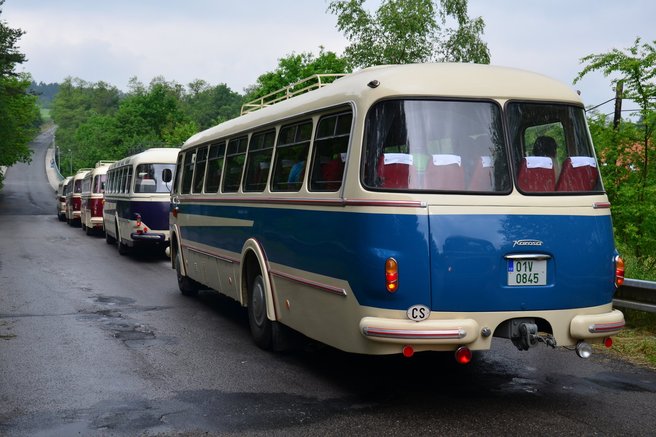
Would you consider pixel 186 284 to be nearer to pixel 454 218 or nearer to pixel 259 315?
pixel 259 315

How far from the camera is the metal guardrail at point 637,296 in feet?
28.0

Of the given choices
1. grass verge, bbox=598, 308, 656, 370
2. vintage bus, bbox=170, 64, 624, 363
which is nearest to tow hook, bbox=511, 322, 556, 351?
vintage bus, bbox=170, 64, 624, 363

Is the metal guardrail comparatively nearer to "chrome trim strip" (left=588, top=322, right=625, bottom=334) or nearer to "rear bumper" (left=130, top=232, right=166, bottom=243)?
"chrome trim strip" (left=588, top=322, right=625, bottom=334)

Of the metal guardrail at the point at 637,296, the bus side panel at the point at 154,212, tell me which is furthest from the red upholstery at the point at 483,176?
the bus side panel at the point at 154,212

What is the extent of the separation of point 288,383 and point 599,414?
2547mm

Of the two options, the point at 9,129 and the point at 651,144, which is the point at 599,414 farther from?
the point at 9,129

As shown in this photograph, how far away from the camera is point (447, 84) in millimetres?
6270

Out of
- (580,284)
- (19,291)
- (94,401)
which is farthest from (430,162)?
(19,291)

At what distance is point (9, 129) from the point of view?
6041cm

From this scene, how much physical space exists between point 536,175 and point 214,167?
17.6ft

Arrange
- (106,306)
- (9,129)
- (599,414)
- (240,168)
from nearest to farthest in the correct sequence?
1. (599,414)
2. (240,168)
3. (106,306)
4. (9,129)

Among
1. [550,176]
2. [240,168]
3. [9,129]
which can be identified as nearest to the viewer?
[550,176]

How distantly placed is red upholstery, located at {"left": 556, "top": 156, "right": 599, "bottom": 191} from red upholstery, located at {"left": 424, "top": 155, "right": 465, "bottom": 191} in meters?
0.85

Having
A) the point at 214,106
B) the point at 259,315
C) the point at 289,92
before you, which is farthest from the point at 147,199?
the point at 214,106
